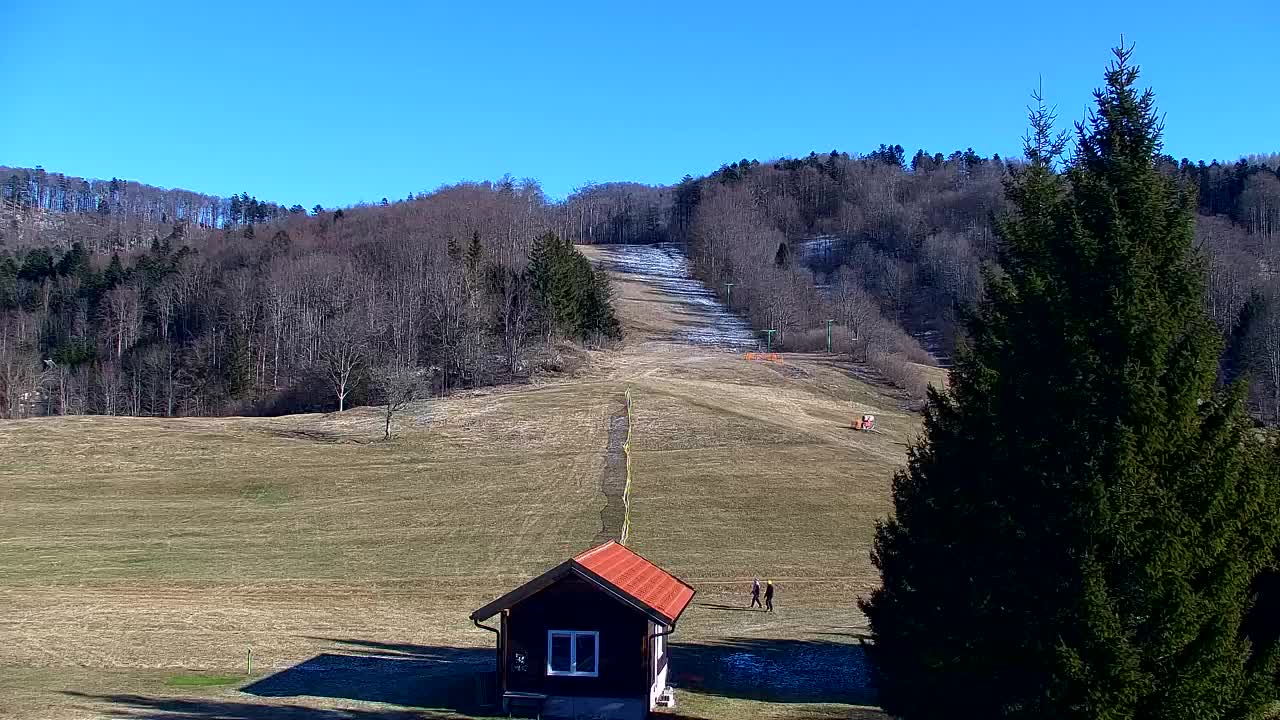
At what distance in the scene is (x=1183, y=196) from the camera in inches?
519

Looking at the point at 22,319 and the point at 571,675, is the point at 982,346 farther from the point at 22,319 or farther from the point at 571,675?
the point at 22,319

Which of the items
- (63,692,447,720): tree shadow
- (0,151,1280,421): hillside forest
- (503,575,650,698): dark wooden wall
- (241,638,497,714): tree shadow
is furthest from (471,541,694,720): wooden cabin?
(0,151,1280,421): hillside forest

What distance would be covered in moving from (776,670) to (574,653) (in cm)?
631

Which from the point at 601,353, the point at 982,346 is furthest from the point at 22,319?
the point at 982,346

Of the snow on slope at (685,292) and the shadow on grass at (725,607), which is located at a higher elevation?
the snow on slope at (685,292)

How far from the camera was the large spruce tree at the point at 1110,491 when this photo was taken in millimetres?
11828

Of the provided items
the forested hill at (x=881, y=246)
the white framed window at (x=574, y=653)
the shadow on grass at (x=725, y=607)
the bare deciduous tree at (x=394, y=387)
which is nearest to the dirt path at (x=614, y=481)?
the shadow on grass at (x=725, y=607)

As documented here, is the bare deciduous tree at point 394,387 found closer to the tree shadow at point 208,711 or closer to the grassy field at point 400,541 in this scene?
the grassy field at point 400,541

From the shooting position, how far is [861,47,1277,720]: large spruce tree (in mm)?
11828

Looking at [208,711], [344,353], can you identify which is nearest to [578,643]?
[208,711]

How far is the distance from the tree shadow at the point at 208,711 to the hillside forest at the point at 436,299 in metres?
43.0

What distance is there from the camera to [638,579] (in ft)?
78.3

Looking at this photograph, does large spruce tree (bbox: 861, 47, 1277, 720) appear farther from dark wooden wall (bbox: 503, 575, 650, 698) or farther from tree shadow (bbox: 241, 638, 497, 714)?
tree shadow (bbox: 241, 638, 497, 714)

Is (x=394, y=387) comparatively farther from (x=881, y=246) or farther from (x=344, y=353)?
(x=881, y=246)
